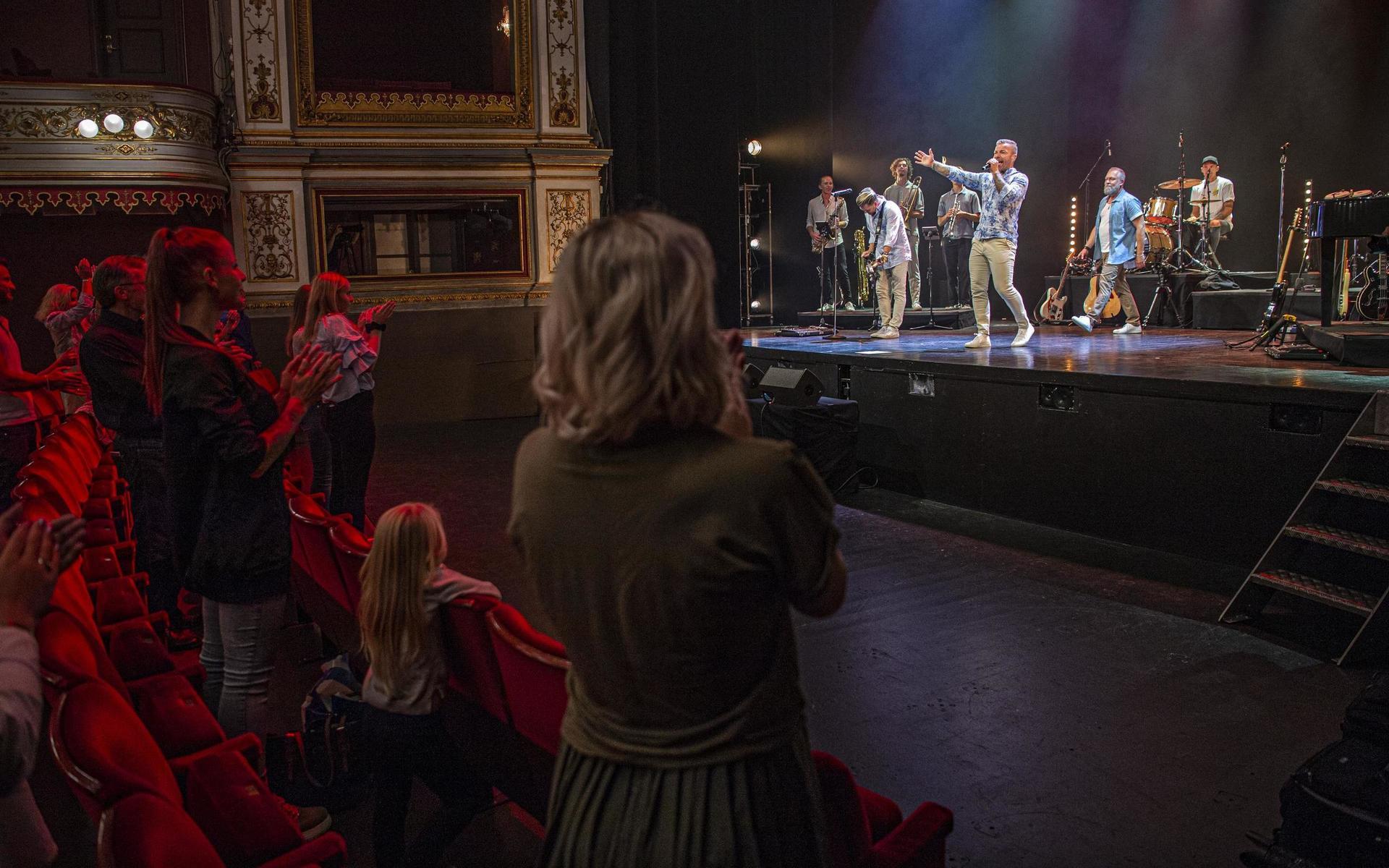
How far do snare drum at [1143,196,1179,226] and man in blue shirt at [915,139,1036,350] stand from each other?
4.41m

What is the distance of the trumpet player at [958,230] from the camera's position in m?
11.4

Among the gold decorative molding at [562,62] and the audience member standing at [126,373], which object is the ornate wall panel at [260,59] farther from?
the audience member standing at [126,373]

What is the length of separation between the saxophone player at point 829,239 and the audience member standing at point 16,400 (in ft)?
23.4

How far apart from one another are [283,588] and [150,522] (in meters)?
1.55

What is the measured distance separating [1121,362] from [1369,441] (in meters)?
2.12

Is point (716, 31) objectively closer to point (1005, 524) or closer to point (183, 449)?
point (1005, 524)

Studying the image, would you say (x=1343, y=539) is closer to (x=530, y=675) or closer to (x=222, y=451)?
A: (x=530, y=675)

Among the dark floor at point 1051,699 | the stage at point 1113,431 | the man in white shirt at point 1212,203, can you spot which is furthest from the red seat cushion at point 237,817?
the man in white shirt at point 1212,203

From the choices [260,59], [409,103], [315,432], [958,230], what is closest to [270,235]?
[260,59]

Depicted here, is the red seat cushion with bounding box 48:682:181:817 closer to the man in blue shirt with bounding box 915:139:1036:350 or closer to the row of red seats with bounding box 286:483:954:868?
the row of red seats with bounding box 286:483:954:868

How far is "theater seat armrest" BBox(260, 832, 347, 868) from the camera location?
168 centimetres

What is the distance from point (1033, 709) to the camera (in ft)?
10.7

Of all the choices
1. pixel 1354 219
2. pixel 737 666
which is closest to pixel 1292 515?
pixel 1354 219

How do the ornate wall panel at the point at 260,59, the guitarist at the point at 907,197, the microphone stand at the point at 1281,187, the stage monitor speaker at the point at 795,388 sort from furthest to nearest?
the microphone stand at the point at 1281,187 → the guitarist at the point at 907,197 → the ornate wall panel at the point at 260,59 → the stage monitor speaker at the point at 795,388
